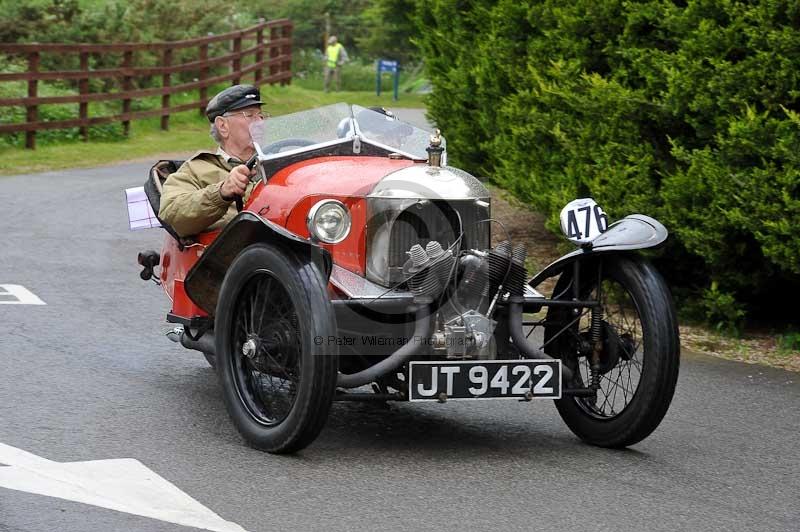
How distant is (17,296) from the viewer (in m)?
9.36

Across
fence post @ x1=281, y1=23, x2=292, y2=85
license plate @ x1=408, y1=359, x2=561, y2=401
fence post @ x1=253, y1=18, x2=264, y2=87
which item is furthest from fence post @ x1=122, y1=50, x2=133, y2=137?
license plate @ x1=408, y1=359, x2=561, y2=401

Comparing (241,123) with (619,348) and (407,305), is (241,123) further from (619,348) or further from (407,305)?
(619,348)

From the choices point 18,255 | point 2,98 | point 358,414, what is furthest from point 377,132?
point 2,98

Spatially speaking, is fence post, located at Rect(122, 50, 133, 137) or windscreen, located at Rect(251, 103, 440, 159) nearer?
windscreen, located at Rect(251, 103, 440, 159)

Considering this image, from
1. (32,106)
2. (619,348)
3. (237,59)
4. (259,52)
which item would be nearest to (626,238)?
(619,348)

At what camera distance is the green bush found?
26.5 feet

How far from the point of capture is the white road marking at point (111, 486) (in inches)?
192

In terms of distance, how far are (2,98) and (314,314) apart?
1522cm

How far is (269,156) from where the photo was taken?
6645 millimetres

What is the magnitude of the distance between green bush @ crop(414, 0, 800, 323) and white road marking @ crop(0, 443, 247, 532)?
443cm

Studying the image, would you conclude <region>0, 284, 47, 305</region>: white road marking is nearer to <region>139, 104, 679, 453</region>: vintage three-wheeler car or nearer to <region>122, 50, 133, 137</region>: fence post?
<region>139, 104, 679, 453</region>: vintage three-wheeler car

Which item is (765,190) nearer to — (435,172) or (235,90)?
(435,172)

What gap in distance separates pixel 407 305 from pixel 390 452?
688mm

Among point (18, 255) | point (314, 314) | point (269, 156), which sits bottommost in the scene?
point (18, 255)
